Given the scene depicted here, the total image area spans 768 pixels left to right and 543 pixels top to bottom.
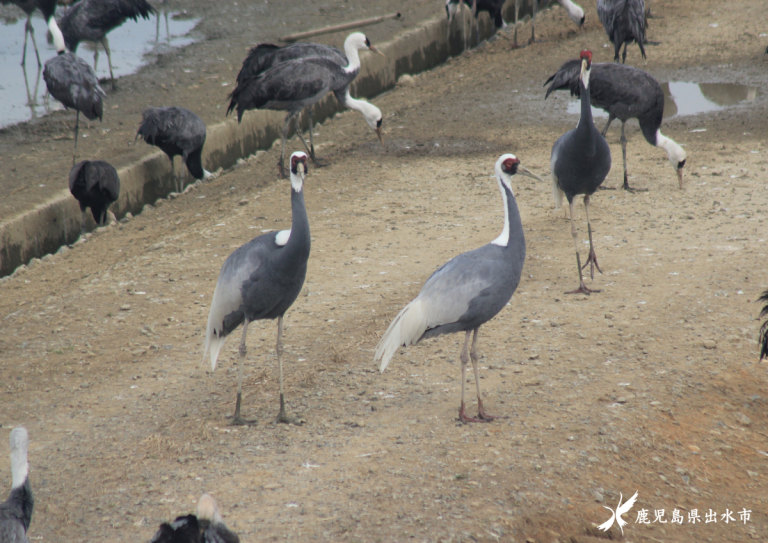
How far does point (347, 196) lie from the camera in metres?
8.81

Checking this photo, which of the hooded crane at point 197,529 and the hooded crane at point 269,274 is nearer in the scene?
the hooded crane at point 197,529

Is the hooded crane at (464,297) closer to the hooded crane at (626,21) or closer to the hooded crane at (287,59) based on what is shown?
the hooded crane at (287,59)

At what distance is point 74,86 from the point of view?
9172mm

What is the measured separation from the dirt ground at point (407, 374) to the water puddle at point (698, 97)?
1955mm

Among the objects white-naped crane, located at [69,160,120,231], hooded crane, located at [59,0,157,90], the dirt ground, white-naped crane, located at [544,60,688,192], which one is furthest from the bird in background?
hooded crane, located at [59,0,157,90]

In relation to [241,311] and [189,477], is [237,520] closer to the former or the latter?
[189,477]

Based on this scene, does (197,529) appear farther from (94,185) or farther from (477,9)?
(477,9)

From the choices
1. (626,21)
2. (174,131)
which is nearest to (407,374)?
(174,131)

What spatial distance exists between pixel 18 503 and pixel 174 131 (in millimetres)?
6256

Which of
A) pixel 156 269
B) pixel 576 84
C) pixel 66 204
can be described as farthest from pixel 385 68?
pixel 156 269

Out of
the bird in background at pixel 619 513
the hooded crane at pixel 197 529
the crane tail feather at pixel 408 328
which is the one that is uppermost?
the hooded crane at pixel 197 529

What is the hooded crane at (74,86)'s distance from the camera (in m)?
9.17

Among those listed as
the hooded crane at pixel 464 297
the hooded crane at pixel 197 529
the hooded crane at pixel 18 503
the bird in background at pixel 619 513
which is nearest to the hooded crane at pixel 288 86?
the hooded crane at pixel 464 297

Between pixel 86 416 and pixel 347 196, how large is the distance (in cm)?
461
